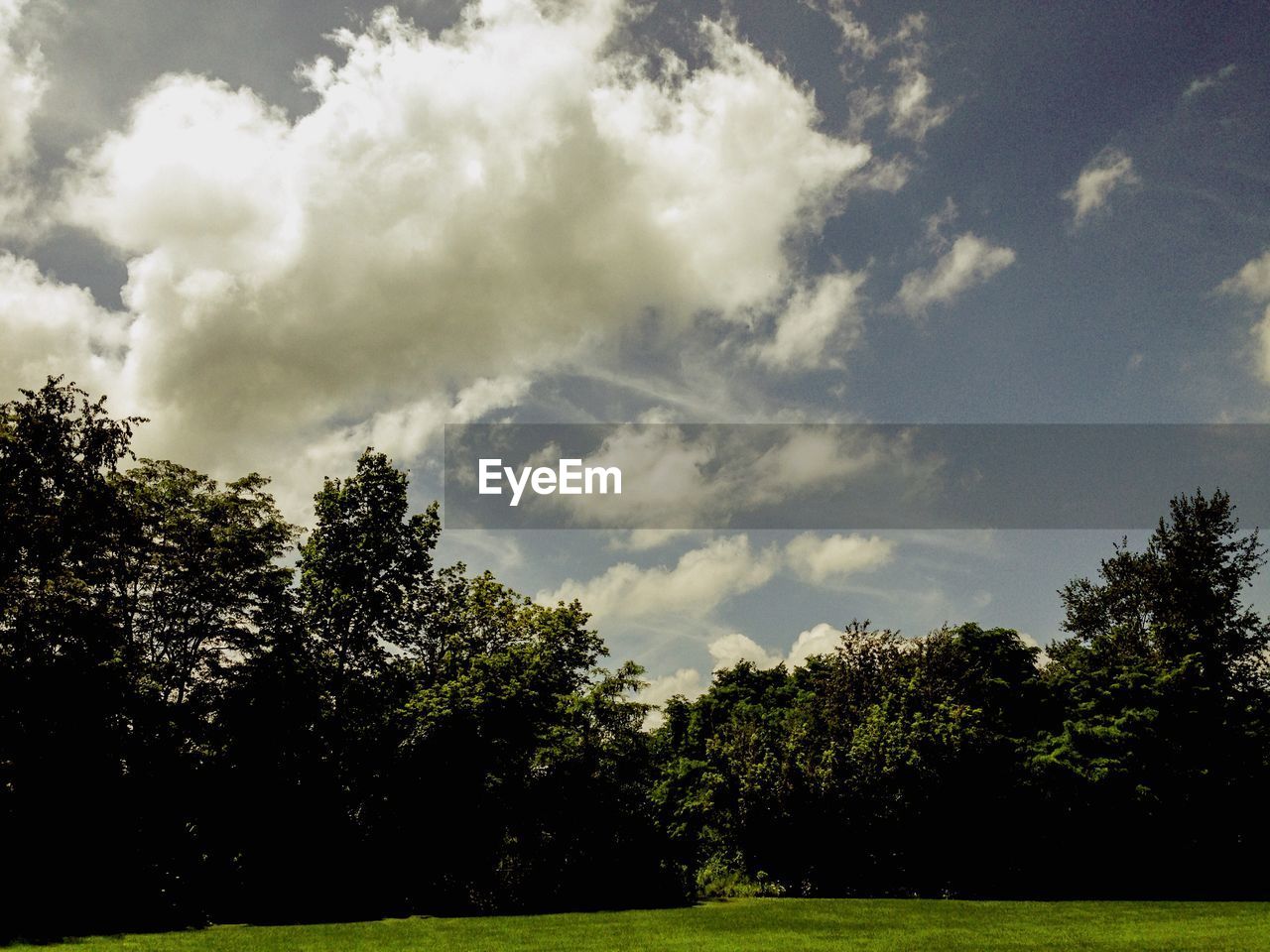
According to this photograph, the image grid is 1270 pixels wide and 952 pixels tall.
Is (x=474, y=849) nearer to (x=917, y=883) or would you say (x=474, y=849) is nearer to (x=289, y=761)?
(x=289, y=761)

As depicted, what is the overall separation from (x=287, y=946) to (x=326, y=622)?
51.1 feet

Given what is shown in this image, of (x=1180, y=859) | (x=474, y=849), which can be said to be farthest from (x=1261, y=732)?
(x=474, y=849)

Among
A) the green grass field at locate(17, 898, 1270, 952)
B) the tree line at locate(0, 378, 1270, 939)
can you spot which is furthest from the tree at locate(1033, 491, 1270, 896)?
the green grass field at locate(17, 898, 1270, 952)

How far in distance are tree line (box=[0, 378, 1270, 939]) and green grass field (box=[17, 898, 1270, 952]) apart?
14.7 feet

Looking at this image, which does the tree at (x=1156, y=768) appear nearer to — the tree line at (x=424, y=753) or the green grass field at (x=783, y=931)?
the tree line at (x=424, y=753)

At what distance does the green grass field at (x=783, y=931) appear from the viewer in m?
19.1

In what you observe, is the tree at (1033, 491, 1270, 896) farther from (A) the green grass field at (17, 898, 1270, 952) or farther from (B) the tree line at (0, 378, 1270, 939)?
(A) the green grass field at (17, 898, 1270, 952)

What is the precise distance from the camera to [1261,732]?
1604 inches

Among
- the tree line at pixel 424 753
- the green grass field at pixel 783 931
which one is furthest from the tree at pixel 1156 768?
the green grass field at pixel 783 931

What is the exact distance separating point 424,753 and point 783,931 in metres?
15.6

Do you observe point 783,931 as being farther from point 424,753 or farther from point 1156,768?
point 1156,768

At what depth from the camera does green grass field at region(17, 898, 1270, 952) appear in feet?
62.6

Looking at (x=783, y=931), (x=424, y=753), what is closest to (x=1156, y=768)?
(x=783, y=931)

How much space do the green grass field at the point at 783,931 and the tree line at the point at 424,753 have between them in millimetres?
4487
